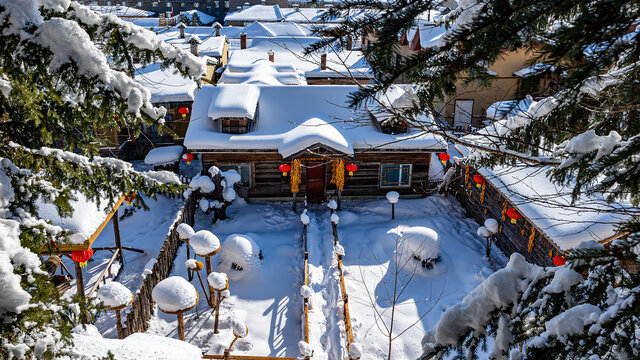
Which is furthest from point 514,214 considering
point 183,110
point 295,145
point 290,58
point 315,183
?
point 290,58

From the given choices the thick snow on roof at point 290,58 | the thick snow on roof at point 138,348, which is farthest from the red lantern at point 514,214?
the thick snow on roof at point 290,58

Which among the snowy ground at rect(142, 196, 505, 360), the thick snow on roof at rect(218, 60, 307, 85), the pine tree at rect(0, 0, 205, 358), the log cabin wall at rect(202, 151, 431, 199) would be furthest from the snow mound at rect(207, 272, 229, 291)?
the thick snow on roof at rect(218, 60, 307, 85)

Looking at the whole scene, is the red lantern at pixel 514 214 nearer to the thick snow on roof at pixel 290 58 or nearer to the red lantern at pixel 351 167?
the red lantern at pixel 351 167

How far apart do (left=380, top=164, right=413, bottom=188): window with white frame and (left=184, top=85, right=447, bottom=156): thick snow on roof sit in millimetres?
1141

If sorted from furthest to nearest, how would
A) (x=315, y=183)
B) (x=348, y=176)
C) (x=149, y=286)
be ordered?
(x=348, y=176) < (x=315, y=183) < (x=149, y=286)

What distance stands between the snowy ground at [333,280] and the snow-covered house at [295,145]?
89 cm

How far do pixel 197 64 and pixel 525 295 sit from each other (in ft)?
13.5

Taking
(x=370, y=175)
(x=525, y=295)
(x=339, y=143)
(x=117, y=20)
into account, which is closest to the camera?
(x=525, y=295)

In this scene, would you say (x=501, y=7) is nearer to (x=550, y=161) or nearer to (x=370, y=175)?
(x=550, y=161)

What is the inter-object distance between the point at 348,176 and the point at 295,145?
308 centimetres

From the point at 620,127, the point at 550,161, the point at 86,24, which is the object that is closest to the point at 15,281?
the point at 86,24

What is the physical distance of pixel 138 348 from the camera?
6.65m

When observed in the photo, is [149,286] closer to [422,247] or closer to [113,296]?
[113,296]

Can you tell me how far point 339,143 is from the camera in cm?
1558
